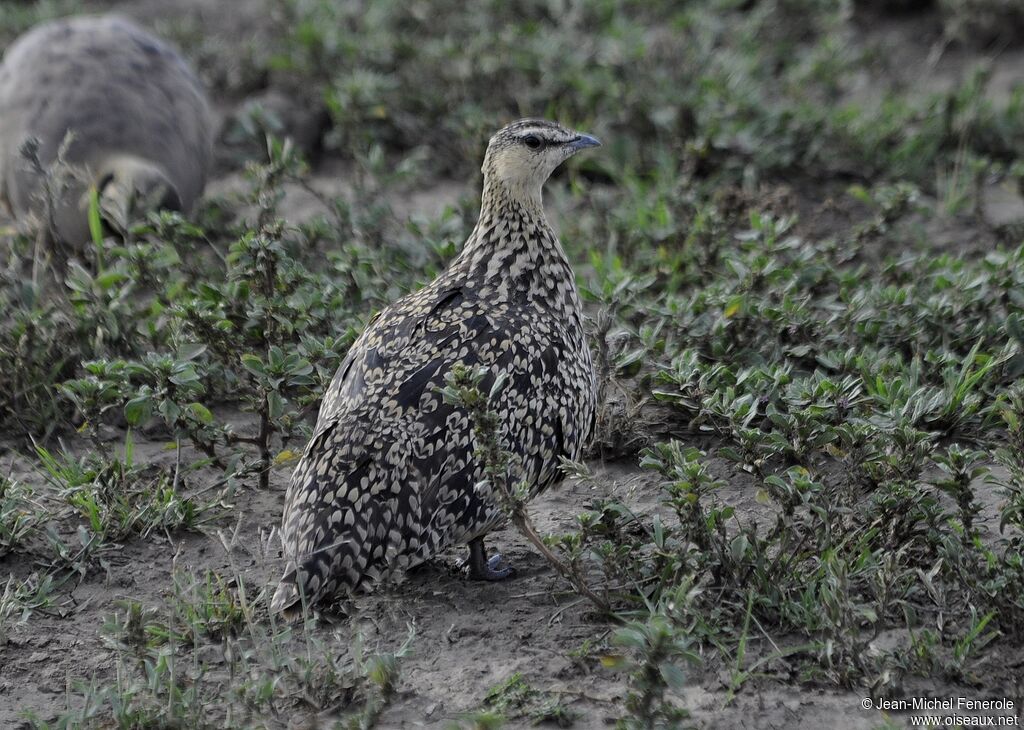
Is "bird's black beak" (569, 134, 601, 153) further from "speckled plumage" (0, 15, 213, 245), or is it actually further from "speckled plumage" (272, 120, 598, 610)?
"speckled plumage" (0, 15, 213, 245)

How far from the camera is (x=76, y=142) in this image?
20.6 feet

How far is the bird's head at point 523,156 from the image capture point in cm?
453

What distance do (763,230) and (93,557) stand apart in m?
3.02

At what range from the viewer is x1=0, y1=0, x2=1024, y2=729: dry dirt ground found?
11.3 ft

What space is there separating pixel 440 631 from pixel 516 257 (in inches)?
51.2

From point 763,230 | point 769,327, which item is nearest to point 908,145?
point 763,230

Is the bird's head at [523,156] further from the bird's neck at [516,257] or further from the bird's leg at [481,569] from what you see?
the bird's leg at [481,569]

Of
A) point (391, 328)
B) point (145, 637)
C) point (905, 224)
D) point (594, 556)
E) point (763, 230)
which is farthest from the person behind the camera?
point (905, 224)

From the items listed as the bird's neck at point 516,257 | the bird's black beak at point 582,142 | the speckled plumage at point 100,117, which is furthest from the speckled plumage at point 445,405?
the speckled plumage at point 100,117

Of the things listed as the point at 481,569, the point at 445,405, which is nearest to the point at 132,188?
the point at 445,405

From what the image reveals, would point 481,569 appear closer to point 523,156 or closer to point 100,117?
point 523,156

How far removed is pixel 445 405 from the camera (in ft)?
12.7

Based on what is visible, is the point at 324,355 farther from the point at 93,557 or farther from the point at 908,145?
the point at 908,145

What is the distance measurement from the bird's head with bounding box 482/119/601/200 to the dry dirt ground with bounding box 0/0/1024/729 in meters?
1.03
